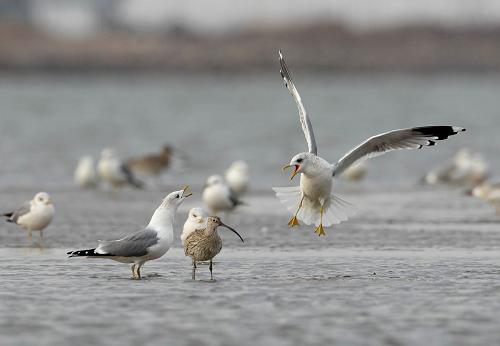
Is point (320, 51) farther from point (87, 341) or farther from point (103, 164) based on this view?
point (87, 341)

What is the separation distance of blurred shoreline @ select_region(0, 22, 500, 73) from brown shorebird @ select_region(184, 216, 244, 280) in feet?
256

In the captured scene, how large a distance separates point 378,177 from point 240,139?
1162 centimetres

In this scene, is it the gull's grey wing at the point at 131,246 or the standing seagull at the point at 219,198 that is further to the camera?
the standing seagull at the point at 219,198

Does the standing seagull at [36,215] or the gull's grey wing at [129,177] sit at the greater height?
the gull's grey wing at [129,177]

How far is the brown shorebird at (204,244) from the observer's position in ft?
38.0

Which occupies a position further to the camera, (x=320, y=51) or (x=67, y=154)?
(x=320, y=51)

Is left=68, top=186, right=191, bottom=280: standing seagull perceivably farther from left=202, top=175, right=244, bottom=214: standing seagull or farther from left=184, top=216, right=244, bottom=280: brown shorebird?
left=202, top=175, right=244, bottom=214: standing seagull

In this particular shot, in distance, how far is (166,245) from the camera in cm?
1163

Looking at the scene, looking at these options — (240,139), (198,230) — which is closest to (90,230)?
(198,230)

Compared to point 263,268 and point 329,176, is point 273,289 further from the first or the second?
point 329,176

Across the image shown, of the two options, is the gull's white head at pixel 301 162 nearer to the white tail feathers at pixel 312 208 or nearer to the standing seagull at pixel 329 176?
the standing seagull at pixel 329 176

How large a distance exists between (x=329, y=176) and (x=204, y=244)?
2575 millimetres

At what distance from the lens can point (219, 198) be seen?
17078mm

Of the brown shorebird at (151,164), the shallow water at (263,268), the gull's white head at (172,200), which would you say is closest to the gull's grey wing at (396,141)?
the shallow water at (263,268)
